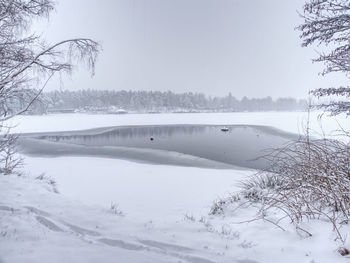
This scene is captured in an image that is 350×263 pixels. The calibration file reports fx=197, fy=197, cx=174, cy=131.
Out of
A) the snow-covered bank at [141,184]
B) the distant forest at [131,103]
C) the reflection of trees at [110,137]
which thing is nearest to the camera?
the snow-covered bank at [141,184]

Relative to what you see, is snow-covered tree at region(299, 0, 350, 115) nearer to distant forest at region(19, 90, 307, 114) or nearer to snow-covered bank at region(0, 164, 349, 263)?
snow-covered bank at region(0, 164, 349, 263)

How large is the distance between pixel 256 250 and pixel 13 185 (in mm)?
5935

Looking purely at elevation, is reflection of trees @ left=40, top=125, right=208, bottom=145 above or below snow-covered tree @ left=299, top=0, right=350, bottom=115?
below

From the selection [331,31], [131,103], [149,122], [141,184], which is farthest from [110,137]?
[131,103]

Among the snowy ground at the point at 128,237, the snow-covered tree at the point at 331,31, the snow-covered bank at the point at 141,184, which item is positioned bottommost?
the snow-covered bank at the point at 141,184

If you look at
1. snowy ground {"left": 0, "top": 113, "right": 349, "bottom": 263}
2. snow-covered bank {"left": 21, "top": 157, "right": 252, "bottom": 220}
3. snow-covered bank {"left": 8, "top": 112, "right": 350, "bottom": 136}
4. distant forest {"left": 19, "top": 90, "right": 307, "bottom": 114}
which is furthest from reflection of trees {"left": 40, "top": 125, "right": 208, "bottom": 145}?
distant forest {"left": 19, "top": 90, "right": 307, "bottom": 114}

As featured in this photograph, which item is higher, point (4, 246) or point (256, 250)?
point (4, 246)

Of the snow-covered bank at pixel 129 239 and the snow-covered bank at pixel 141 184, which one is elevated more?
the snow-covered bank at pixel 129 239

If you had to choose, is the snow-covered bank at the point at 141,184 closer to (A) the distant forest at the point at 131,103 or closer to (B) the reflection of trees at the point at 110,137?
(B) the reflection of trees at the point at 110,137

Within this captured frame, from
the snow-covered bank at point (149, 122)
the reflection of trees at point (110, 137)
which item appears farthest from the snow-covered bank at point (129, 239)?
the snow-covered bank at point (149, 122)

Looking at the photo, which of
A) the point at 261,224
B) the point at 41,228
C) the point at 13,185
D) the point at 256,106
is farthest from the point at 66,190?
the point at 256,106

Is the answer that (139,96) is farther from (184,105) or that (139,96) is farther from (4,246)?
(4,246)

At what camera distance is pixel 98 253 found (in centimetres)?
232

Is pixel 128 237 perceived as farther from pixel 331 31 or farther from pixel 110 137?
pixel 110 137
